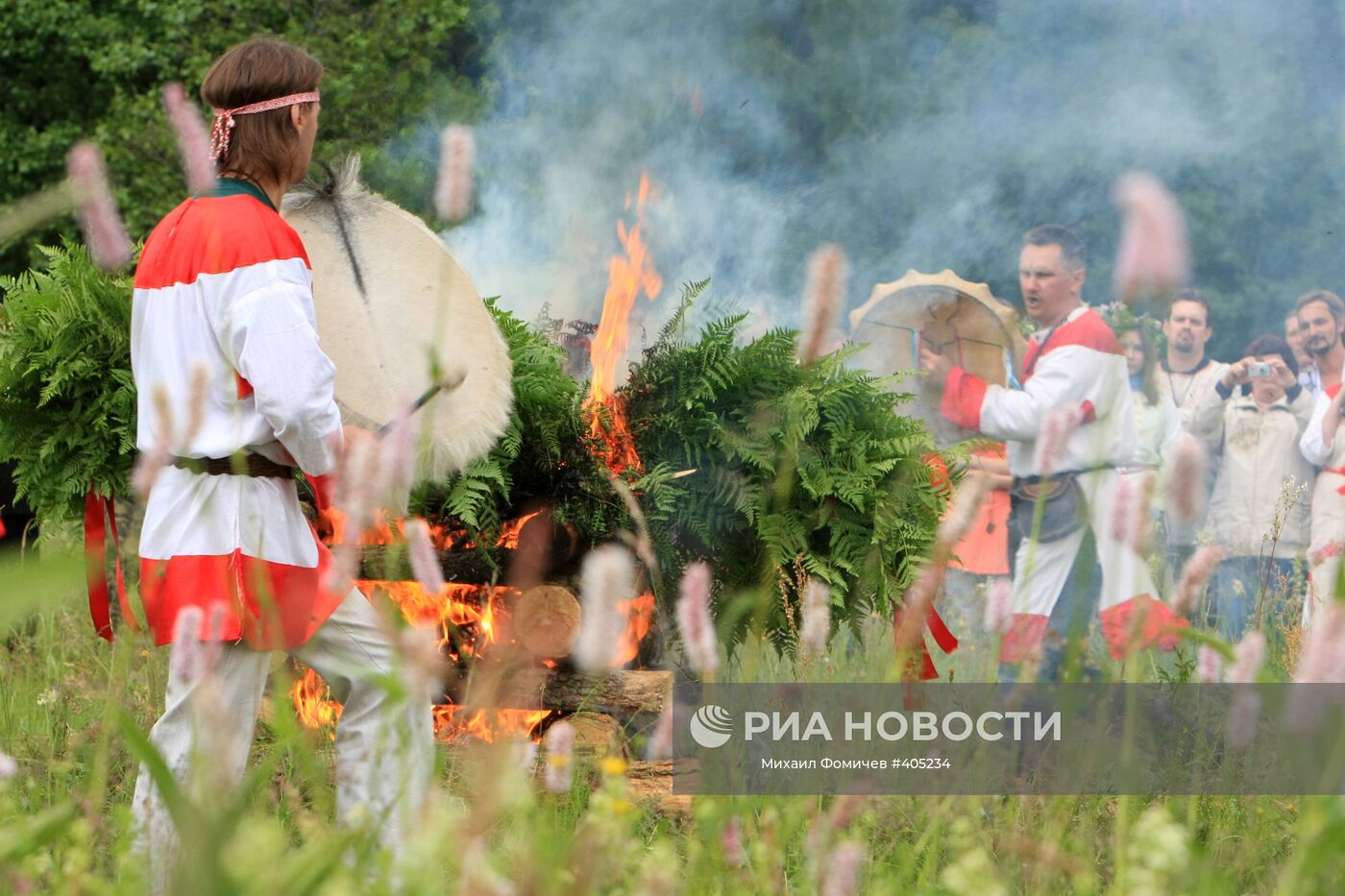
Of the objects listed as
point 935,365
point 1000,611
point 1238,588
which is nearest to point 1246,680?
point 1000,611

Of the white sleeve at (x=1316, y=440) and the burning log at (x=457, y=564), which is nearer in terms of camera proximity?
the burning log at (x=457, y=564)

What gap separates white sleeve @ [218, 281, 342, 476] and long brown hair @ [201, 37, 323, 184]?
345 mm

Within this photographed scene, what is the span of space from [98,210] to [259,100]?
1.14 metres

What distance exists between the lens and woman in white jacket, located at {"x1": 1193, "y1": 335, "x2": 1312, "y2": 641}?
6.53 meters

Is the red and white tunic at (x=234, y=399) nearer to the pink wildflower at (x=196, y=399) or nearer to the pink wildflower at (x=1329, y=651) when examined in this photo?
the pink wildflower at (x=196, y=399)

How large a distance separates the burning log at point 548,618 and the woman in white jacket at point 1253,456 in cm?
359

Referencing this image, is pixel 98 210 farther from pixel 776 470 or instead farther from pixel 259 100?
pixel 776 470

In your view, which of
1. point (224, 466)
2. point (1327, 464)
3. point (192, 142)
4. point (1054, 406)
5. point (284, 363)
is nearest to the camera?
point (192, 142)

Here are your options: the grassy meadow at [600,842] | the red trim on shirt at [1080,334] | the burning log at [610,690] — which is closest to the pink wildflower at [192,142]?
the grassy meadow at [600,842]

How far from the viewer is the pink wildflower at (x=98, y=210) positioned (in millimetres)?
1695

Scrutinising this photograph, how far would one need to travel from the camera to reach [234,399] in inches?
109

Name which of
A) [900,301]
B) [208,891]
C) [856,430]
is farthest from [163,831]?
[900,301]

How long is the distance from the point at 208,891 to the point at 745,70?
11.3 meters

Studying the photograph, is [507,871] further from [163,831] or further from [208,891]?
[208,891]
